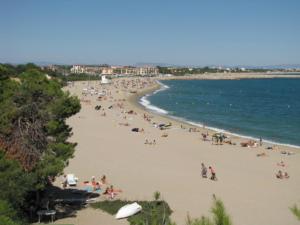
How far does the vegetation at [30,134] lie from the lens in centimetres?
1131

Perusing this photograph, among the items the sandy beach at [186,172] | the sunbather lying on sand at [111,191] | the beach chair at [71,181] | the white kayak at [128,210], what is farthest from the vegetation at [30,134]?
the beach chair at [71,181]

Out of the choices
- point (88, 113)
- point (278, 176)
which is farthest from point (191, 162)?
point (88, 113)

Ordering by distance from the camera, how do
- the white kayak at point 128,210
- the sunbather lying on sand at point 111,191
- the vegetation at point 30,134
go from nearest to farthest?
1. the vegetation at point 30,134
2. the white kayak at point 128,210
3. the sunbather lying on sand at point 111,191

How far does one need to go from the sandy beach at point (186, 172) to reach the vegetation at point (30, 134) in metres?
2.29

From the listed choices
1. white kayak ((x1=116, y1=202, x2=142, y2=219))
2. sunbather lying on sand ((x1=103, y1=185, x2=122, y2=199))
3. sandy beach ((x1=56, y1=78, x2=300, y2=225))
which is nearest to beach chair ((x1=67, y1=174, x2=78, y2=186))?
sandy beach ((x1=56, y1=78, x2=300, y2=225))

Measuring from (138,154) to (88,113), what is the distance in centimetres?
2337

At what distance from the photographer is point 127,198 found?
665 inches

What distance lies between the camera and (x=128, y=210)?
14266 millimetres

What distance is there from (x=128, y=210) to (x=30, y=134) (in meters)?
4.14

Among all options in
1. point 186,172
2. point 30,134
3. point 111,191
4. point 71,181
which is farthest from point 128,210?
point 186,172

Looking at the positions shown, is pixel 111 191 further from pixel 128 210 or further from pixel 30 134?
pixel 30 134

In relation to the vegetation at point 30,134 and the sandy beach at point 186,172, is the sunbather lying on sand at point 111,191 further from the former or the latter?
the vegetation at point 30,134

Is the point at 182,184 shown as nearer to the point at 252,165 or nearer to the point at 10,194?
the point at 252,165

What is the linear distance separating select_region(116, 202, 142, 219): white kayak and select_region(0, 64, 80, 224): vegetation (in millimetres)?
2440
